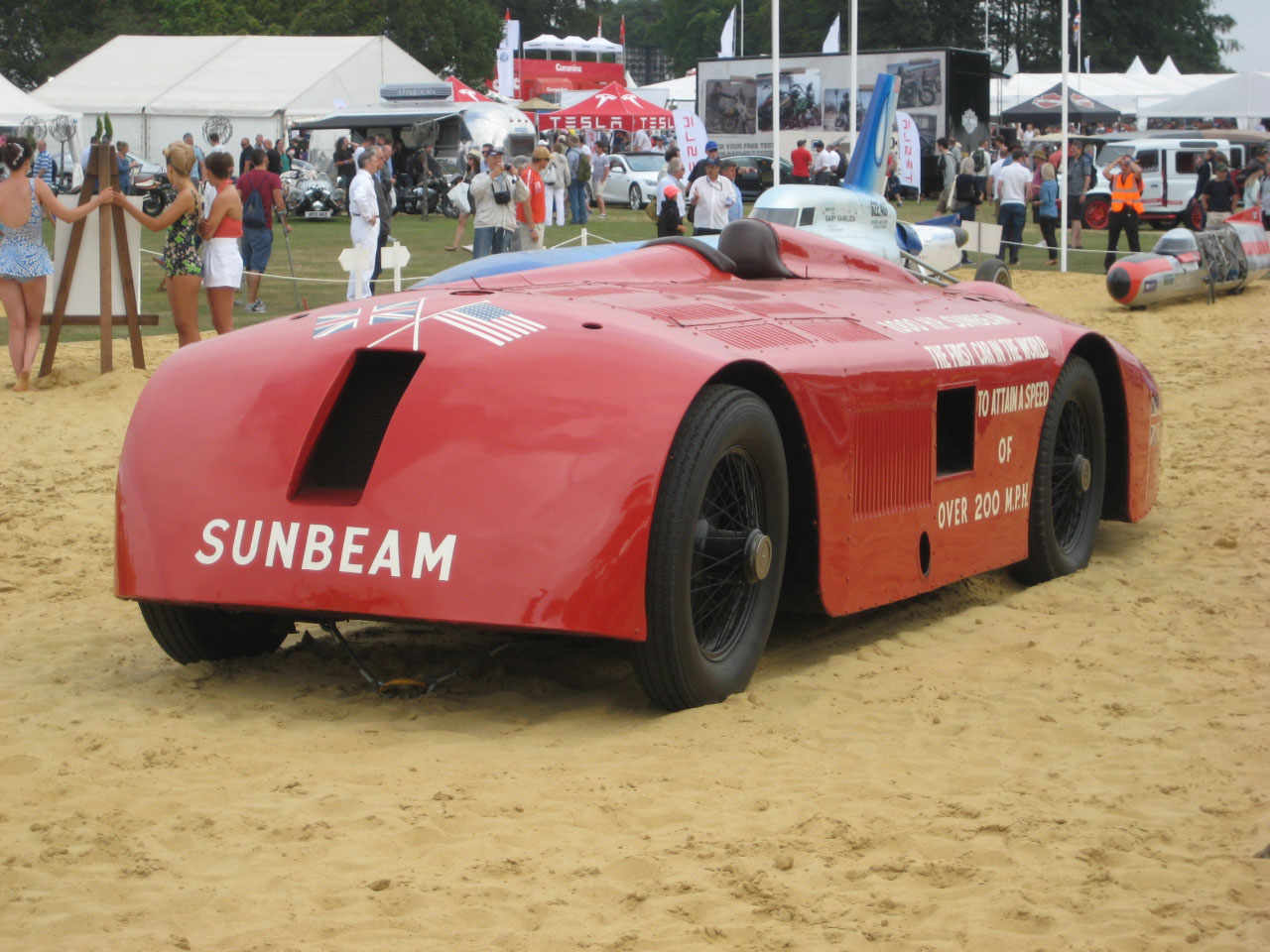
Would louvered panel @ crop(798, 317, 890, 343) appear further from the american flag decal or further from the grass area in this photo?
the grass area

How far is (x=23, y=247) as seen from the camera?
40.2 feet

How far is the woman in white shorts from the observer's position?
12.2 metres

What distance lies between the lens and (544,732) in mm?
4520

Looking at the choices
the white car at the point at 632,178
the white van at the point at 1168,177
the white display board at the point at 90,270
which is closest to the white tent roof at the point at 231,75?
the white car at the point at 632,178

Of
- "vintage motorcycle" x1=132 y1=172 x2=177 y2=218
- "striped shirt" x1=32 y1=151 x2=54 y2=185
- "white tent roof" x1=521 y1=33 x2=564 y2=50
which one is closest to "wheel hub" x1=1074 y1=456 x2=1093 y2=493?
"vintage motorcycle" x1=132 y1=172 x2=177 y2=218

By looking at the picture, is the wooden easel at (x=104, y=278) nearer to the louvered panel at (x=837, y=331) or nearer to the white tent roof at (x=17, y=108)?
the louvered panel at (x=837, y=331)

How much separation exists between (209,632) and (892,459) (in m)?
2.40

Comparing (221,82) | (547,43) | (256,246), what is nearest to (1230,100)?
(221,82)

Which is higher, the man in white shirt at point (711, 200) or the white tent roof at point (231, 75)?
the white tent roof at point (231, 75)

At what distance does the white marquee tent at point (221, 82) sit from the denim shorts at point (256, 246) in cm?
2406

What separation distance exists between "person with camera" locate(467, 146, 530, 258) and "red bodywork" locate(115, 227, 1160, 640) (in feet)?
42.3

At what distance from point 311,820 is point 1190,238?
19.9 m

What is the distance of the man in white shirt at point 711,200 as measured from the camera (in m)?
20.9

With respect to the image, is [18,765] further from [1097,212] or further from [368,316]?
[1097,212]
